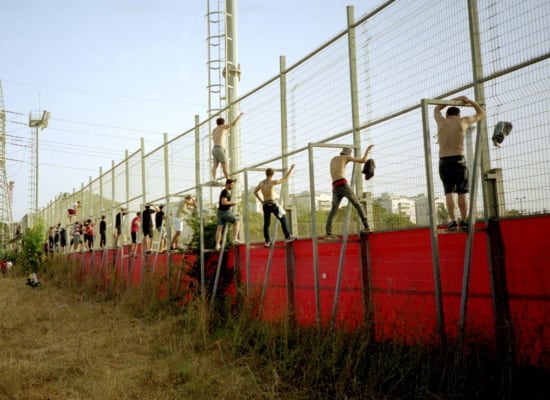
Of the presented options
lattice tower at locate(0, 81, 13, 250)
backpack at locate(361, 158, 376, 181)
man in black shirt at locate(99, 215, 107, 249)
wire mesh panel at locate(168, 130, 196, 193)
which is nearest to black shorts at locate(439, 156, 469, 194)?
backpack at locate(361, 158, 376, 181)

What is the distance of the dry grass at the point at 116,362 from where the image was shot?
19.8 ft

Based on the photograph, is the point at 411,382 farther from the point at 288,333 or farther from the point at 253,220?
the point at 253,220

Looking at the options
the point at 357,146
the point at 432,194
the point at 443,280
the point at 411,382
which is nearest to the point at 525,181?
the point at 432,194

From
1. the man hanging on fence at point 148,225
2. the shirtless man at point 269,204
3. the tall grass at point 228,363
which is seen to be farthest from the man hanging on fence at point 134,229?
the shirtless man at point 269,204

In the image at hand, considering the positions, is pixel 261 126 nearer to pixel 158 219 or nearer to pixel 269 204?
pixel 269 204

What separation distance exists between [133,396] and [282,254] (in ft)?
11.8

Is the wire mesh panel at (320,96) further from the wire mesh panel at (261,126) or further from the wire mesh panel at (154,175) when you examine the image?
the wire mesh panel at (154,175)

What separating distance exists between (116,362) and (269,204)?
10.3 ft

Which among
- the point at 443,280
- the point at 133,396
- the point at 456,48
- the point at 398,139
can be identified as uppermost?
the point at 456,48

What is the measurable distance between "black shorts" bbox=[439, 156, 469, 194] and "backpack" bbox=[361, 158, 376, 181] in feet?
4.20

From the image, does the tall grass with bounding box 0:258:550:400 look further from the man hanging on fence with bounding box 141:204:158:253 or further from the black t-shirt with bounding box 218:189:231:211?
the man hanging on fence with bounding box 141:204:158:253

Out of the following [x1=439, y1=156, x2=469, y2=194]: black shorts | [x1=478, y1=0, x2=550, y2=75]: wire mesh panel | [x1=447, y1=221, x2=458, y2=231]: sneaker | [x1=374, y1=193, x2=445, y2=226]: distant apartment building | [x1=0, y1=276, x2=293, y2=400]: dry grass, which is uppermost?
[x1=478, y1=0, x2=550, y2=75]: wire mesh panel

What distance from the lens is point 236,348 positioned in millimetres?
7629

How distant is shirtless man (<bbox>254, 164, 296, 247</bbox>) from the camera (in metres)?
8.64
